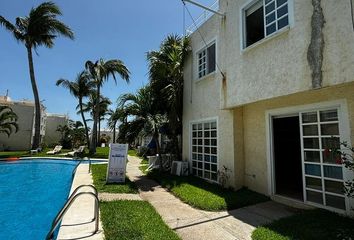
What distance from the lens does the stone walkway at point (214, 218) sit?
5996 millimetres

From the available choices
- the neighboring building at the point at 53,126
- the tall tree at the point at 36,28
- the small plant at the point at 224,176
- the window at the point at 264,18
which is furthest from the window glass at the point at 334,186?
the neighboring building at the point at 53,126

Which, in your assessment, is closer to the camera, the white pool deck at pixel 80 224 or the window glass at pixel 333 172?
the white pool deck at pixel 80 224

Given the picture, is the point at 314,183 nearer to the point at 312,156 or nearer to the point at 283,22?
the point at 312,156

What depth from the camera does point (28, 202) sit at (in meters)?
9.98

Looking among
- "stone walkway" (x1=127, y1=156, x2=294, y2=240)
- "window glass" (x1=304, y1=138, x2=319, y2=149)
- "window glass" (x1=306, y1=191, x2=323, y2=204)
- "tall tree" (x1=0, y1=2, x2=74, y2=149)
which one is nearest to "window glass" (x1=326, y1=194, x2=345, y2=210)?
"window glass" (x1=306, y1=191, x2=323, y2=204)

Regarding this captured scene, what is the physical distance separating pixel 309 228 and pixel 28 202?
9.99m

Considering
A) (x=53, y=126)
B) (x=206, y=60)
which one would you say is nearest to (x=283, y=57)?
(x=206, y=60)

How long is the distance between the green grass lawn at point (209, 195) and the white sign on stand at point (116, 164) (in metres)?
2.05

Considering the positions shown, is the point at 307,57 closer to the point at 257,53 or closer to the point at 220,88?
the point at 257,53

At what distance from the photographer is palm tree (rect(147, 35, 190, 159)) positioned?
14.4 metres

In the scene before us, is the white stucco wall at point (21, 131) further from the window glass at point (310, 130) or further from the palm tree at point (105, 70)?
the window glass at point (310, 130)

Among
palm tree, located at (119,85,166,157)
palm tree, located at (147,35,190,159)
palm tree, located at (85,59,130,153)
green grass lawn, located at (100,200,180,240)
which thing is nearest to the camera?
green grass lawn, located at (100,200,180,240)

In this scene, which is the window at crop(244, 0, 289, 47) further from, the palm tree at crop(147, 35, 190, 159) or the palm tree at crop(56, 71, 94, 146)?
the palm tree at crop(56, 71, 94, 146)

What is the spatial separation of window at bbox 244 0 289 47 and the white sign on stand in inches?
296
